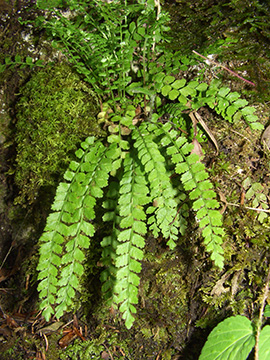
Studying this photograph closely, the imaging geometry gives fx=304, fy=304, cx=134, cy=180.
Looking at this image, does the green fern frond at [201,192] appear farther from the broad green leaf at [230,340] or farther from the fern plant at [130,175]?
the broad green leaf at [230,340]

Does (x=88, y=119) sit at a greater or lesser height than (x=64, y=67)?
lesser

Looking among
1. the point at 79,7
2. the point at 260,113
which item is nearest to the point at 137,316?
the point at 260,113

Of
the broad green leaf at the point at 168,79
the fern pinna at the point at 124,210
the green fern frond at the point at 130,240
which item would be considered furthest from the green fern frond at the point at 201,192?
the broad green leaf at the point at 168,79

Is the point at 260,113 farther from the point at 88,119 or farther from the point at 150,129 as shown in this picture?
the point at 88,119

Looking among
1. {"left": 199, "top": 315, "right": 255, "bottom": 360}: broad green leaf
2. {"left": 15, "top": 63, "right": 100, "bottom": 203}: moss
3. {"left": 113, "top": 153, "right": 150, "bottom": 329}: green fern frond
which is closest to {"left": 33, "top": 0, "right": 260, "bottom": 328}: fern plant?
{"left": 113, "top": 153, "right": 150, "bottom": 329}: green fern frond

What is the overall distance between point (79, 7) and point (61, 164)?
3.95ft

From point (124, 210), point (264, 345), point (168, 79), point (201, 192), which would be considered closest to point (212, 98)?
point (168, 79)

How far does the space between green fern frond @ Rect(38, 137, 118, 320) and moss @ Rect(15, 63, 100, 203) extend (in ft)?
1.89

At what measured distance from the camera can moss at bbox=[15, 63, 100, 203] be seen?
8.44 feet

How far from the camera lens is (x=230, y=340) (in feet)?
6.31

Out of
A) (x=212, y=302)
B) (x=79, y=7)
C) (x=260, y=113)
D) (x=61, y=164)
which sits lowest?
(x=212, y=302)

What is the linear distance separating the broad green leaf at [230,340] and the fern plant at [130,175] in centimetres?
51

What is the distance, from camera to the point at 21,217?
3.03m

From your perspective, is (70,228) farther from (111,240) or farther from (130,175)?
(130,175)
